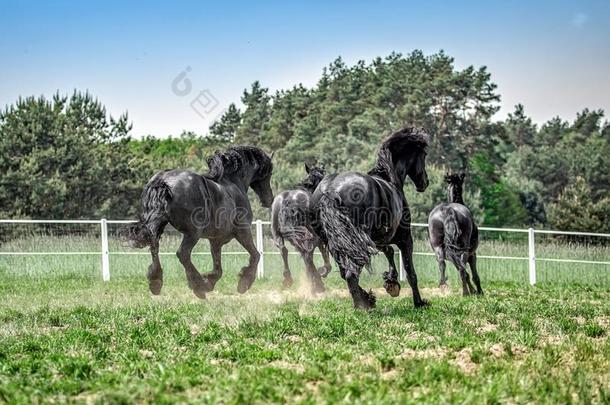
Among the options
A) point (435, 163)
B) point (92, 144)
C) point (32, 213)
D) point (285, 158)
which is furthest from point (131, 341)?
point (285, 158)

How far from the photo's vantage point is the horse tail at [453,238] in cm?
1210

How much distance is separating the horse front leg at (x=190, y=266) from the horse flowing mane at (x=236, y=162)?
111 centimetres

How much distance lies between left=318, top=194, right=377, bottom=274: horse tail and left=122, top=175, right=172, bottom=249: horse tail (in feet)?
8.07

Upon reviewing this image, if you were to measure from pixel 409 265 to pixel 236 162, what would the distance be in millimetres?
3442

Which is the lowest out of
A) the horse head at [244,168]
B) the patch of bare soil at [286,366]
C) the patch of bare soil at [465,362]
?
the patch of bare soil at [465,362]

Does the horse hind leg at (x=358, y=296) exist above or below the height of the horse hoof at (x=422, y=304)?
above

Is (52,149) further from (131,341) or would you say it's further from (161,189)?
(131,341)

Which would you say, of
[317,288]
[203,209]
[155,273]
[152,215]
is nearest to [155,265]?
[155,273]

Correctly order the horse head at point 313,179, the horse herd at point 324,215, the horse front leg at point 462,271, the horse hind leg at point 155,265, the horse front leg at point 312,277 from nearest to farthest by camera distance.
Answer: the horse herd at point 324,215 < the horse hind leg at point 155,265 < the horse front leg at point 312,277 < the horse front leg at point 462,271 < the horse head at point 313,179

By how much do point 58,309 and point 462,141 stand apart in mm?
40890

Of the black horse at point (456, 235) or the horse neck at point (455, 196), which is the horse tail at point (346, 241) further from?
the horse neck at point (455, 196)

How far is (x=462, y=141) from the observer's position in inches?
1853

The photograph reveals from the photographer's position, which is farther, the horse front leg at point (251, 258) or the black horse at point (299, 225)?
the black horse at point (299, 225)

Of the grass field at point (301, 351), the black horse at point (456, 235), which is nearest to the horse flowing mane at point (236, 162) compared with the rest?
the grass field at point (301, 351)
